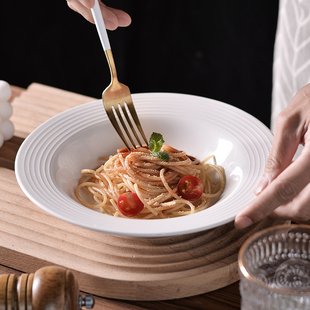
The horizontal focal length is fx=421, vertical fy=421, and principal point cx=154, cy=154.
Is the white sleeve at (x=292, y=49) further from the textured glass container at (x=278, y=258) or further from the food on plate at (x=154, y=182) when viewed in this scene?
the textured glass container at (x=278, y=258)

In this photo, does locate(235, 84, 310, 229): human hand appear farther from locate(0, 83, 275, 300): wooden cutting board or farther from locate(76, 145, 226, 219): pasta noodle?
locate(76, 145, 226, 219): pasta noodle

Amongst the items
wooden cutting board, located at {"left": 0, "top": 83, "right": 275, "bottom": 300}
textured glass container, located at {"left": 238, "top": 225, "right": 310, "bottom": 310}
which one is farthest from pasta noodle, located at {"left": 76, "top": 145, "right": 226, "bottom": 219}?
textured glass container, located at {"left": 238, "top": 225, "right": 310, "bottom": 310}

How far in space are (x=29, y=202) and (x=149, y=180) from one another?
0.51m

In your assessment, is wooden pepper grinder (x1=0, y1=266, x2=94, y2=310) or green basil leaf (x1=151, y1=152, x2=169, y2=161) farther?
green basil leaf (x1=151, y1=152, x2=169, y2=161)

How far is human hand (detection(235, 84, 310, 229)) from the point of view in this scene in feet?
3.87

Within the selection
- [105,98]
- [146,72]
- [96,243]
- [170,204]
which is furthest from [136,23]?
[96,243]

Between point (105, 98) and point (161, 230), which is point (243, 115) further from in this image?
point (161, 230)

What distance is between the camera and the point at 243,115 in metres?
1.90

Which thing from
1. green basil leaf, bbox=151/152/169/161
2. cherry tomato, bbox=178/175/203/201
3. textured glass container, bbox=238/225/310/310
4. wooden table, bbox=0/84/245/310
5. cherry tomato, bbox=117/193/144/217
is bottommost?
wooden table, bbox=0/84/245/310

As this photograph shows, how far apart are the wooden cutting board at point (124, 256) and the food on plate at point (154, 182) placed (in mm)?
241

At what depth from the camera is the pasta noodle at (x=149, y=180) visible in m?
1.71

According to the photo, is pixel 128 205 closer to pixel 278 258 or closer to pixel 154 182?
pixel 154 182

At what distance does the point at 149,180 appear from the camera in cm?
183

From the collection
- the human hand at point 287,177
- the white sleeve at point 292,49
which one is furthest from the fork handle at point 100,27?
the white sleeve at point 292,49
